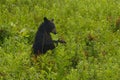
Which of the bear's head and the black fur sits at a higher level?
the bear's head

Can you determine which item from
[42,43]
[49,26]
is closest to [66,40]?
[49,26]

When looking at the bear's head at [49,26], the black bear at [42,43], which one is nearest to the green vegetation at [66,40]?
the black bear at [42,43]

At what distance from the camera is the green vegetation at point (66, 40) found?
18.8ft

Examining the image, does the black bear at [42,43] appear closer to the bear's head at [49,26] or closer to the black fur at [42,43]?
the black fur at [42,43]

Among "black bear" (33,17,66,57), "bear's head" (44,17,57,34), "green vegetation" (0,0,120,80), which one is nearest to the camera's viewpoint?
"green vegetation" (0,0,120,80)

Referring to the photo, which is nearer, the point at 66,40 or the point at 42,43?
the point at 42,43

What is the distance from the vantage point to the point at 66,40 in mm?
7426

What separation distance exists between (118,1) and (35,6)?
2.27 meters

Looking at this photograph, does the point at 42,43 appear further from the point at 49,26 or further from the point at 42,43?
the point at 49,26

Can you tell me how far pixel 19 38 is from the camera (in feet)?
25.1

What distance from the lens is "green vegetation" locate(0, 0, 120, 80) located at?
572 cm

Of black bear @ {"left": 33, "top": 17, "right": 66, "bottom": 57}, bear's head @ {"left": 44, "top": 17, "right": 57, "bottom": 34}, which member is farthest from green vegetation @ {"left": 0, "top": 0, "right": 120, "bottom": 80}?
bear's head @ {"left": 44, "top": 17, "right": 57, "bottom": 34}

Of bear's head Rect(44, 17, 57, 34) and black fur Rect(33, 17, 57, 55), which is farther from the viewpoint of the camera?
bear's head Rect(44, 17, 57, 34)

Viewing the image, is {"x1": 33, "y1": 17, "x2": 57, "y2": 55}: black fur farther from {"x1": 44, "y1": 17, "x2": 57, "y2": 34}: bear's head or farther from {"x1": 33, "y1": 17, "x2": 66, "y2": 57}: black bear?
{"x1": 44, "y1": 17, "x2": 57, "y2": 34}: bear's head
